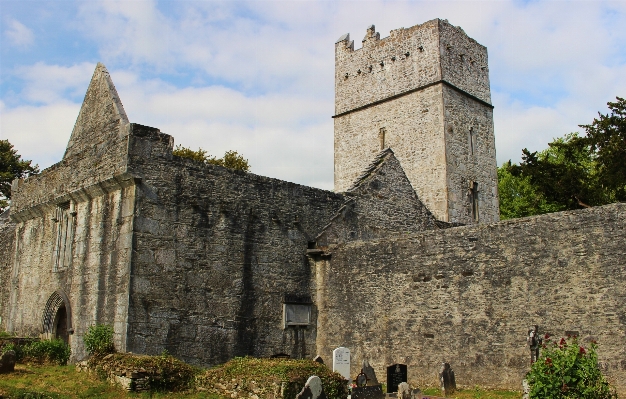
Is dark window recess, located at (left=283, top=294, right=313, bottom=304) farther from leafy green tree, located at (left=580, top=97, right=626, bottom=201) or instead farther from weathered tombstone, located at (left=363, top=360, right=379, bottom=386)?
leafy green tree, located at (left=580, top=97, right=626, bottom=201)

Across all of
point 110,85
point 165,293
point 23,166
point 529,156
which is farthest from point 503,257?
point 23,166

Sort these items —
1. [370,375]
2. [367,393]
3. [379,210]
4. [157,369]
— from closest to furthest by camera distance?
[157,369] → [367,393] → [370,375] → [379,210]

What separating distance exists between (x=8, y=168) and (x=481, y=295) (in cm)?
2788

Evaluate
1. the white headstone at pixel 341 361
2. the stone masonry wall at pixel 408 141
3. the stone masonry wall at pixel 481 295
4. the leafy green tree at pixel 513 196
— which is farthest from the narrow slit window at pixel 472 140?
the leafy green tree at pixel 513 196

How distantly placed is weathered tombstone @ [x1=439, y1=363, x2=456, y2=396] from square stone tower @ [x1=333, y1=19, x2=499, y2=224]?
10823 millimetres

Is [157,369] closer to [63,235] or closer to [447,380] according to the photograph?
[447,380]

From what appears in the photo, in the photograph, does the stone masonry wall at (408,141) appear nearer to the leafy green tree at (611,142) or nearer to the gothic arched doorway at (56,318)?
the leafy green tree at (611,142)

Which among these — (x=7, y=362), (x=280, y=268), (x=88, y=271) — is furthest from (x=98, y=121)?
(x=7, y=362)

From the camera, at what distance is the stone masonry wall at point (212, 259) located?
546 inches

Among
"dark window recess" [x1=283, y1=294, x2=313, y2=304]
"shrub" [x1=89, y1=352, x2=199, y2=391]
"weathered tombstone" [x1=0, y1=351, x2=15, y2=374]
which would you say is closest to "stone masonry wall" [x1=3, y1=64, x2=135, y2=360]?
"shrub" [x1=89, y1=352, x2=199, y2=391]

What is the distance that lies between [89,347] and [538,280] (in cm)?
939

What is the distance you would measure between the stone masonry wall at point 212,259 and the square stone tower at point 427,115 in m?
8.71

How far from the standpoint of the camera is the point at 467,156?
990 inches

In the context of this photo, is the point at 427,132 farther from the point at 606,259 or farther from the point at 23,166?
the point at 23,166
